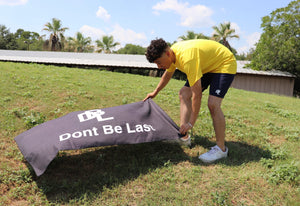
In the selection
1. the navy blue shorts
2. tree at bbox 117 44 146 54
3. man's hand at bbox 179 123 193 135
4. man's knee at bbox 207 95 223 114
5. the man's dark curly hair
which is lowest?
man's hand at bbox 179 123 193 135

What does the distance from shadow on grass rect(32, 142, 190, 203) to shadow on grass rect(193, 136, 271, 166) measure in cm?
59

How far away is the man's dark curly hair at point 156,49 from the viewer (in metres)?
3.43

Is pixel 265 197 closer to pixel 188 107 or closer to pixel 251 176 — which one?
pixel 251 176

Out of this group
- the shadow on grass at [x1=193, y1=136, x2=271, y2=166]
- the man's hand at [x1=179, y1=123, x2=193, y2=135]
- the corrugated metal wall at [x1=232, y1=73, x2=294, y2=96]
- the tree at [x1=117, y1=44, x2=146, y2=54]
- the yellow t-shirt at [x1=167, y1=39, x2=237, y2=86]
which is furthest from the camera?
the tree at [x1=117, y1=44, x2=146, y2=54]

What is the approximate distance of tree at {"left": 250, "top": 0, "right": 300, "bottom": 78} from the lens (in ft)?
→ 77.2

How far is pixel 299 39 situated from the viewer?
23.2 m

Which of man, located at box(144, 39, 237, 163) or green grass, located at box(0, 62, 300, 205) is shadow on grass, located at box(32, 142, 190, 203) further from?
man, located at box(144, 39, 237, 163)

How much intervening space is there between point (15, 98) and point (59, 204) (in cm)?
418

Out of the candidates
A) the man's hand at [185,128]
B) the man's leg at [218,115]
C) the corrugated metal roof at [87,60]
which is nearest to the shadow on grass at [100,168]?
the man's hand at [185,128]

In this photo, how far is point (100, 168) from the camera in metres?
3.77

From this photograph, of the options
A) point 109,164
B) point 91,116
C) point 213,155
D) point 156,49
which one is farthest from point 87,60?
point 213,155

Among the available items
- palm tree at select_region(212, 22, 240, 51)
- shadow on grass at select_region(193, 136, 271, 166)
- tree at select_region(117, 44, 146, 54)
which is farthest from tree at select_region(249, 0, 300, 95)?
tree at select_region(117, 44, 146, 54)

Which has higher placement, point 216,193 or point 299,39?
point 299,39

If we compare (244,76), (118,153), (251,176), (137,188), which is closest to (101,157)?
(118,153)
